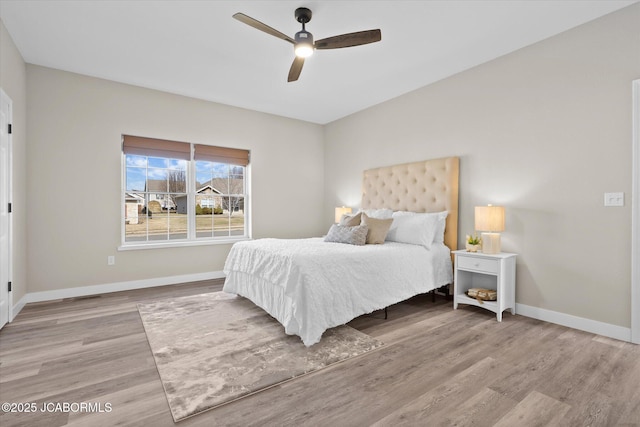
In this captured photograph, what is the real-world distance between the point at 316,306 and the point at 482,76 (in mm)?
3296

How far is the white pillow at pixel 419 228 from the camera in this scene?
142 inches

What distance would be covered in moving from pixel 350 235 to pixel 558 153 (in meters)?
2.25

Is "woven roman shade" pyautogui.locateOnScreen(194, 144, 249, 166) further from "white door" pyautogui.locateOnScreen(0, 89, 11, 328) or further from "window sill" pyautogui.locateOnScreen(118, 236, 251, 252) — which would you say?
"white door" pyautogui.locateOnScreen(0, 89, 11, 328)

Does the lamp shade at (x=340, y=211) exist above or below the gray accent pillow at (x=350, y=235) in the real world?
above

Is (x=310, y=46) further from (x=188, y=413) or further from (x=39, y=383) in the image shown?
(x=39, y=383)

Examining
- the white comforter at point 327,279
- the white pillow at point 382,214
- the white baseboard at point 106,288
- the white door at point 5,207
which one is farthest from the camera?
the white pillow at point 382,214

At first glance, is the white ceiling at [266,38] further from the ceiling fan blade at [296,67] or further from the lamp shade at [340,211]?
the lamp shade at [340,211]

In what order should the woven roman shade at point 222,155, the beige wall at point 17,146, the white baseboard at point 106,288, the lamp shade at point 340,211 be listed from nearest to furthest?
the beige wall at point 17,146, the white baseboard at point 106,288, the woven roman shade at point 222,155, the lamp shade at point 340,211

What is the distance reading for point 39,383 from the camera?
1.96m

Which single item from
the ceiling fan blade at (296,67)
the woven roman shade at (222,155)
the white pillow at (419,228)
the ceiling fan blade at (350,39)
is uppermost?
the ceiling fan blade at (350,39)

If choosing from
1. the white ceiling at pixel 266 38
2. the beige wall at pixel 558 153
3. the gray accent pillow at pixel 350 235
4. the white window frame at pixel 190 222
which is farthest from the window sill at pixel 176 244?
the beige wall at pixel 558 153

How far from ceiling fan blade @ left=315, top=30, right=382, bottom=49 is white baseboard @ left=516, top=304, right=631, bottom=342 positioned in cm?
307

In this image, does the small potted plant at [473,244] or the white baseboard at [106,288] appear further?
the white baseboard at [106,288]

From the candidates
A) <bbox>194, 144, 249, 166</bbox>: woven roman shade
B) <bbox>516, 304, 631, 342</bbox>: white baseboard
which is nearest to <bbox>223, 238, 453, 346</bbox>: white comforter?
<bbox>516, 304, 631, 342</bbox>: white baseboard
